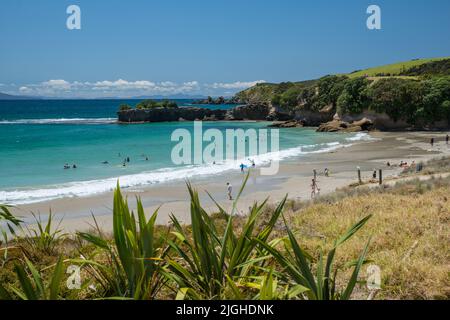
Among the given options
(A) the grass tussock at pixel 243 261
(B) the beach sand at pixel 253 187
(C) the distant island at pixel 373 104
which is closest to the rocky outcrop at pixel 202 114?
(C) the distant island at pixel 373 104

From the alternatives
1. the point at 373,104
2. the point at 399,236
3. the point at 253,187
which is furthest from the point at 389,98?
the point at 399,236

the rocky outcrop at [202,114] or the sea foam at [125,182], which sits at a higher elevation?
the rocky outcrop at [202,114]

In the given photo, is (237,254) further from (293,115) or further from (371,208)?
(293,115)

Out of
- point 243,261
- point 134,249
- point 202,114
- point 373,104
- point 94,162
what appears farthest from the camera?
point 202,114

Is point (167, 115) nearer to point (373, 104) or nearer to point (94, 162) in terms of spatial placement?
point (373, 104)

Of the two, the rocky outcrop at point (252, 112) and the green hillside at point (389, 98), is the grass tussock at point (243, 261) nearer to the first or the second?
the green hillside at point (389, 98)

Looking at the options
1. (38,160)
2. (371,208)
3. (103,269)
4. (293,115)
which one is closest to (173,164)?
(38,160)

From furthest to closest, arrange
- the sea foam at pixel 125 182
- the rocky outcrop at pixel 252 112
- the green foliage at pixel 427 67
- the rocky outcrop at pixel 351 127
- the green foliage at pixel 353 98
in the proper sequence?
the rocky outcrop at pixel 252 112
the green foliage at pixel 427 67
the green foliage at pixel 353 98
the rocky outcrop at pixel 351 127
the sea foam at pixel 125 182

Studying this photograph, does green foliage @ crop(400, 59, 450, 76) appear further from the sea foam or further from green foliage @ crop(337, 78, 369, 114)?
the sea foam

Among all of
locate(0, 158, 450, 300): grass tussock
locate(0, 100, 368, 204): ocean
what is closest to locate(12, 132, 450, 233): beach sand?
locate(0, 100, 368, 204): ocean

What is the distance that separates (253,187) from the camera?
2388 centimetres

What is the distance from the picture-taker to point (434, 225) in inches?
269

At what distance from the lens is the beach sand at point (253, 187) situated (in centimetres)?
1806
